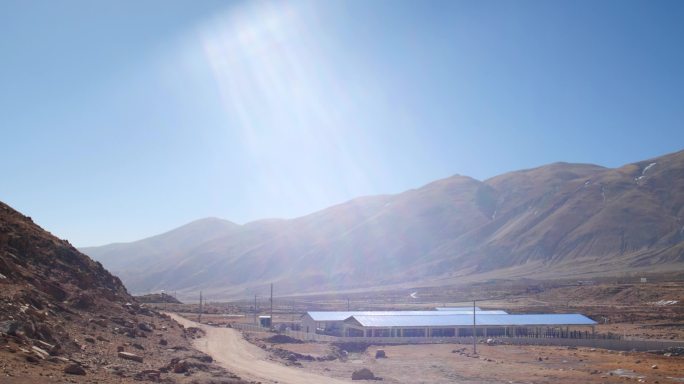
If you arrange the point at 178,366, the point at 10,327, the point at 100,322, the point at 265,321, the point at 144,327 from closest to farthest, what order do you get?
the point at 10,327, the point at 178,366, the point at 100,322, the point at 144,327, the point at 265,321

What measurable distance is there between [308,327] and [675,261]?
14987 cm

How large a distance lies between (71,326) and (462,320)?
4958 cm

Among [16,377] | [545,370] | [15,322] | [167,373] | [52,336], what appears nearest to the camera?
[16,377]

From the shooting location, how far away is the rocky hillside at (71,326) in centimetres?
2178

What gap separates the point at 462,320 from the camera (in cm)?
7062

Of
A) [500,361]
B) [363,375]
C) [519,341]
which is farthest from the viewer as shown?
[519,341]

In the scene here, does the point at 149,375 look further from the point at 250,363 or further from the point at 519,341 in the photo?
the point at 519,341

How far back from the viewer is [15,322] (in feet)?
76.6

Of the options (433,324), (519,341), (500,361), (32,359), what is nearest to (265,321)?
(433,324)

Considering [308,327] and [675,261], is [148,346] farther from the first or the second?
[675,261]

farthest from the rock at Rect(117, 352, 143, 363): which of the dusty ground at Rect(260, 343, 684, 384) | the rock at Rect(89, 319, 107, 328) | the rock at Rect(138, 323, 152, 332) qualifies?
the dusty ground at Rect(260, 343, 684, 384)

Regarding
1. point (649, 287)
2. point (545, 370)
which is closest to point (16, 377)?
point (545, 370)

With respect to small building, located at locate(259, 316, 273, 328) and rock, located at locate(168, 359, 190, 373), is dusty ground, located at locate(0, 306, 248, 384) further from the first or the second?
small building, located at locate(259, 316, 273, 328)

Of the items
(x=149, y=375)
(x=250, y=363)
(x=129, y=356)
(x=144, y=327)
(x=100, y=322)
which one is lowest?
(x=250, y=363)
